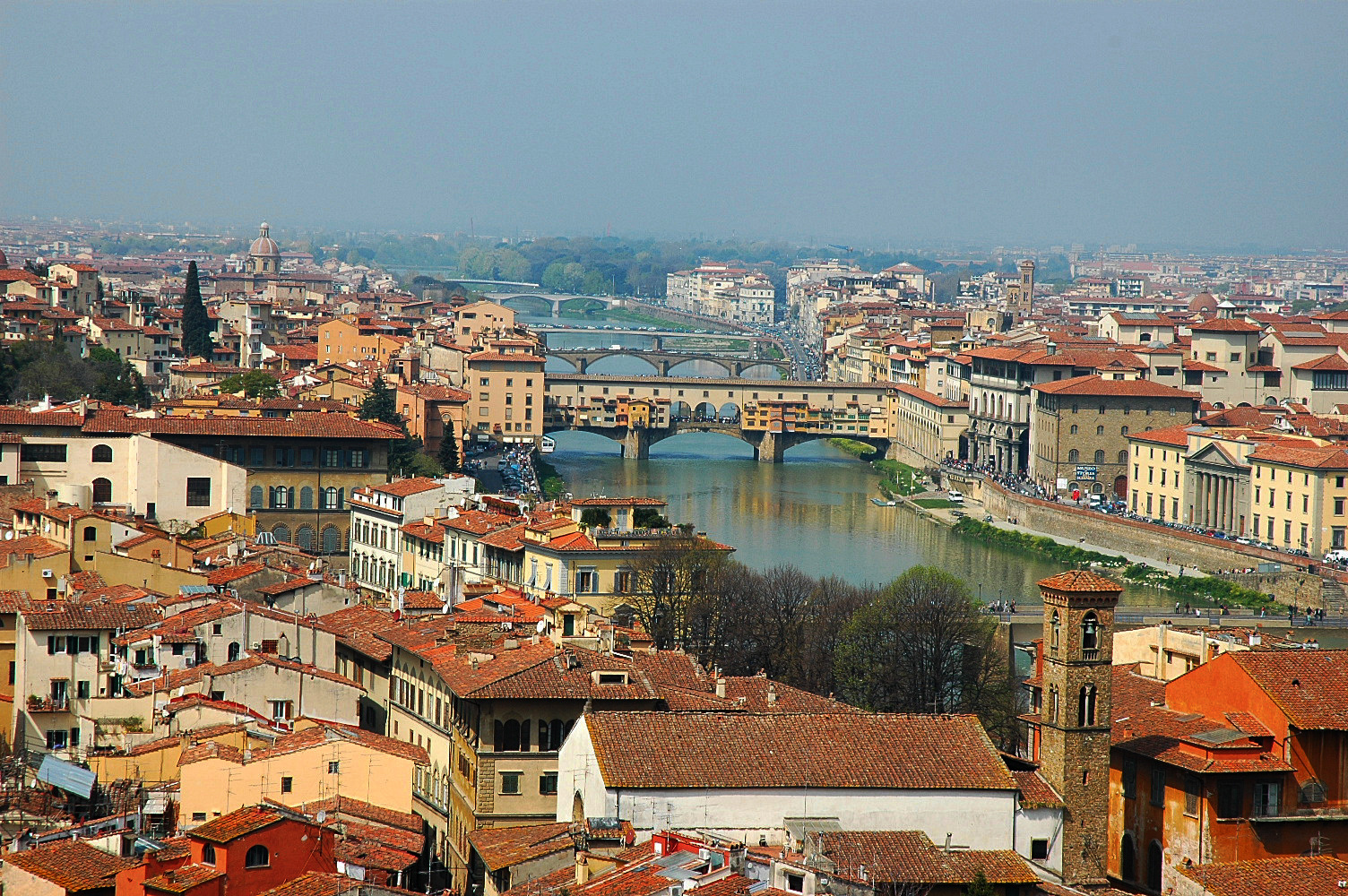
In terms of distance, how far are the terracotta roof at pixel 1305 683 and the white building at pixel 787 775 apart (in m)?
1.89

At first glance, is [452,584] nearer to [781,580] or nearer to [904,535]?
[781,580]

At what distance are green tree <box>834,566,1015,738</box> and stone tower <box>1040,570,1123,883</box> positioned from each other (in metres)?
4.42

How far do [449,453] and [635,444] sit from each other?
1317 centimetres

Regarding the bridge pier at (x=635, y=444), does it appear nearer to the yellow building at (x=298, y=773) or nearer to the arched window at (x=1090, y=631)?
the arched window at (x=1090, y=631)

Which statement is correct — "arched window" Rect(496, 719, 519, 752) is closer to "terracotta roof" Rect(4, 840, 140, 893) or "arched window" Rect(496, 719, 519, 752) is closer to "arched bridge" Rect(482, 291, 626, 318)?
"terracotta roof" Rect(4, 840, 140, 893)

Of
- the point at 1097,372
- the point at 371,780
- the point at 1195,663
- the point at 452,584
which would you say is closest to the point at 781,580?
the point at 452,584

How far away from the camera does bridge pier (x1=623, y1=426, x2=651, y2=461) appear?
45.9 m

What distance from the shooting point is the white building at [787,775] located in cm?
993

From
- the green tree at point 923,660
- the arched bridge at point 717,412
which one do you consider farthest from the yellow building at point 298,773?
the arched bridge at point 717,412

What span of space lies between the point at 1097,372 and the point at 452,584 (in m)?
26.3

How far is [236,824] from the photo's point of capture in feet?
30.1

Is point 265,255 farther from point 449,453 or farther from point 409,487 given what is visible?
point 409,487

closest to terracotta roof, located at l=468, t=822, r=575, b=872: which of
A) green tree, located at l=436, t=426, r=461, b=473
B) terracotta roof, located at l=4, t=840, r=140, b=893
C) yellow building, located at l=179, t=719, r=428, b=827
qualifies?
yellow building, located at l=179, t=719, r=428, b=827

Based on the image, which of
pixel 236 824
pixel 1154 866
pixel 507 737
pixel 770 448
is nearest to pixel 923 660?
pixel 1154 866
